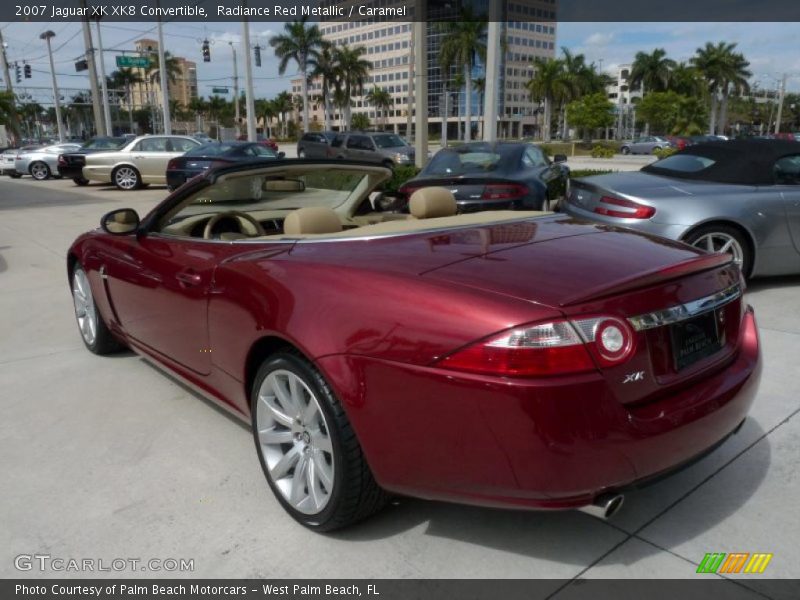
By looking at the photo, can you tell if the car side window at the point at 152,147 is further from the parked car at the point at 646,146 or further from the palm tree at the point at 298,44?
the palm tree at the point at 298,44

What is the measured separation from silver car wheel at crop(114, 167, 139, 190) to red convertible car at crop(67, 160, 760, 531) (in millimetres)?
17089

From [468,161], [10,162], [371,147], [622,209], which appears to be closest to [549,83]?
[371,147]

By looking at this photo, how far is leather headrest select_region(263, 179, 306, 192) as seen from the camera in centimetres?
355

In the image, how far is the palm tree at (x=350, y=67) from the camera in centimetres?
6738

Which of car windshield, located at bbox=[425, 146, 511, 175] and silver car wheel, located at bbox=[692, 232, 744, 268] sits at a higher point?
car windshield, located at bbox=[425, 146, 511, 175]

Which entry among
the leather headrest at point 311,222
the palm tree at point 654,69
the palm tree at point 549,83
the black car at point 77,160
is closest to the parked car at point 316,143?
the black car at point 77,160

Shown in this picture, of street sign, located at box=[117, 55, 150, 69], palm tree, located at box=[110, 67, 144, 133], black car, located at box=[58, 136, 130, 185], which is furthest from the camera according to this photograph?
palm tree, located at box=[110, 67, 144, 133]

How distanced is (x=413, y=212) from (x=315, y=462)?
1400 millimetres

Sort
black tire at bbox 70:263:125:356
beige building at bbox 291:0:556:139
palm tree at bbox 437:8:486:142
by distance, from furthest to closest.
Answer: beige building at bbox 291:0:556:139 → palm tree at bbox 437:8:486:142 → black tire at bbox 70:263:125:356

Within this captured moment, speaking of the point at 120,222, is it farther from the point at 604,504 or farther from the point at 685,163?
the point at 685,163

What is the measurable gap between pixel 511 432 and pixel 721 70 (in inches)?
3371

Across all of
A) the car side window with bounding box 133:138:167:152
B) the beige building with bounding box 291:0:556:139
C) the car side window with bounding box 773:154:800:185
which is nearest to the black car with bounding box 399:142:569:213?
the car side window with bounding box 773:154:800:185

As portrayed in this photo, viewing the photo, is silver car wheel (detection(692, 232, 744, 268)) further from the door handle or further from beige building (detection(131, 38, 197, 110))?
beige building (detection(131, 38, 197, 110))
